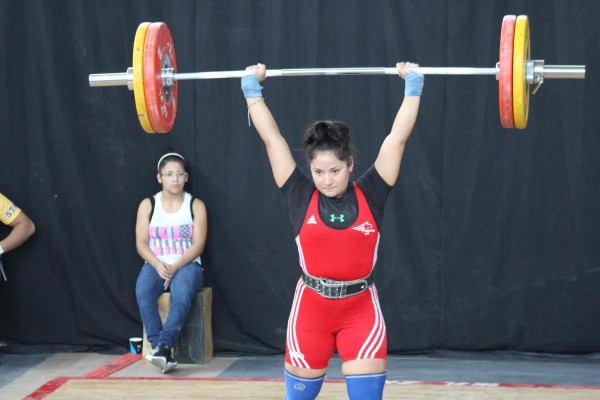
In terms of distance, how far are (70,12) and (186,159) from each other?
1.03 m

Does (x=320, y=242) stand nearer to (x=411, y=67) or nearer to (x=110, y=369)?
(x=411, y=67)

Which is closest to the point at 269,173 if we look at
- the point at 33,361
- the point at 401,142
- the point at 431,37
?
the point at 431,37

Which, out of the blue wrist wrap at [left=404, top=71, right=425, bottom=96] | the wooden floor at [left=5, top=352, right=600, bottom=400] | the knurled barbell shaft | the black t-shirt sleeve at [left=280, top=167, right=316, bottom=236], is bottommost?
the wooden floor at [left=5, top=352, right=600, bottom=400]

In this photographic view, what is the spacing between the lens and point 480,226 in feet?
16.8

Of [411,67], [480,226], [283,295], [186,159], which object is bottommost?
[283,295]

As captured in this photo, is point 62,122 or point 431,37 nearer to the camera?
point 431,37

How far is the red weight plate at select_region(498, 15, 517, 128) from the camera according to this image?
3.32 meters

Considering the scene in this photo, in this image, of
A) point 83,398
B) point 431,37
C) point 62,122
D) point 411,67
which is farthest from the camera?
point 62,122

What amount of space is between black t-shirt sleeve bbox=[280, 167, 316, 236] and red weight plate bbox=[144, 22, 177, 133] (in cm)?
63

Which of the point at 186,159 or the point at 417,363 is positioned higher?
the point at 186,159

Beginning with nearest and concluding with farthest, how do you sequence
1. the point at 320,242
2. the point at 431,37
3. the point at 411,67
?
1. the point at 320,242
2. the point at 411,67
3. the point at 431,37

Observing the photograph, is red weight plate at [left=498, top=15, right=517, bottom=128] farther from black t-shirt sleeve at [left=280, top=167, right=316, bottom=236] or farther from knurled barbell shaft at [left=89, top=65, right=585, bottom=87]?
black t-shirt sleeve at [left=280, top=167, right=316, bottom=236]

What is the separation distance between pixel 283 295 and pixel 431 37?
1590mm

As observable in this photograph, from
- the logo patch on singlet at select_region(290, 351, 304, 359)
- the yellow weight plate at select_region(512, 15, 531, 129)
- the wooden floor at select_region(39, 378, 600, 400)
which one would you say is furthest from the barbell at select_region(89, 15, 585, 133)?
the wooden floor at select_region(39, 378, 600, 400)
